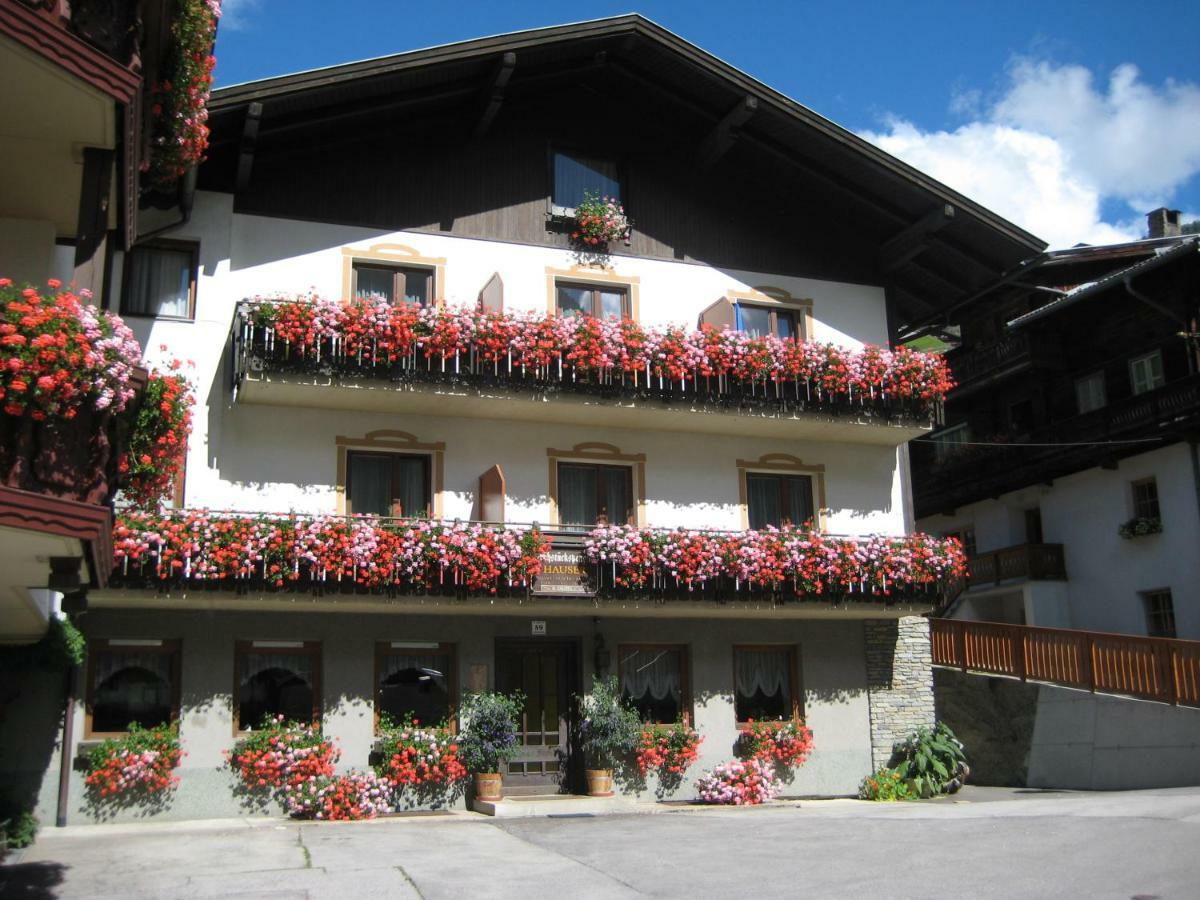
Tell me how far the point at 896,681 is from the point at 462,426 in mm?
8881

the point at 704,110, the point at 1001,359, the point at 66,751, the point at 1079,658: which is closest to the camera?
the point at 66,751

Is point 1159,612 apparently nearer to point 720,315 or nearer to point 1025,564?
point 1025,564

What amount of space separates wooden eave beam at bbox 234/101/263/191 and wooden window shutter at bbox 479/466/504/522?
6.01 m

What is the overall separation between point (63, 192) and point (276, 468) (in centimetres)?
903

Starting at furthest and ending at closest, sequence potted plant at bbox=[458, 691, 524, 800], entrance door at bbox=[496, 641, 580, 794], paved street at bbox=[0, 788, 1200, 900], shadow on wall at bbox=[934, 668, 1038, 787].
Result: shadow on wall at bbox=[934, 668, 1038, 787]
entrance door at bbox=[496, 641, 580, 794]
potted plant at bbox=[458, 691, 524, 800]
paved street at bbox=[0, 788, 1200, 900]

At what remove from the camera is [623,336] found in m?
20.5

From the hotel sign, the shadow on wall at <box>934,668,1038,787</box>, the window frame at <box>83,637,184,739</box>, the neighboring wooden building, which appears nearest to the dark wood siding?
the hotel sign

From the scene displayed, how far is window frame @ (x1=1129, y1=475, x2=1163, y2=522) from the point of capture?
29.7m

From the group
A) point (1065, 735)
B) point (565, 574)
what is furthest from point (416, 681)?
point (1065, 735)

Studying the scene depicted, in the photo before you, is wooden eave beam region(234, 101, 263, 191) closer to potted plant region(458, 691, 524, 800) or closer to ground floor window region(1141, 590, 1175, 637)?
potted plant region(458, 691, 524, 800)

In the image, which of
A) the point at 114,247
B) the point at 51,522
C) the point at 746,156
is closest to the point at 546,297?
the point at 746,156

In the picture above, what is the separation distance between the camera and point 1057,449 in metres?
32.4

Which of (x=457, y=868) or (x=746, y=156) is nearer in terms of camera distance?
(x=457, y=868)

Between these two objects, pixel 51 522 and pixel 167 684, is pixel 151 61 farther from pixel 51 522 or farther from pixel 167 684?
pixel 167 684
